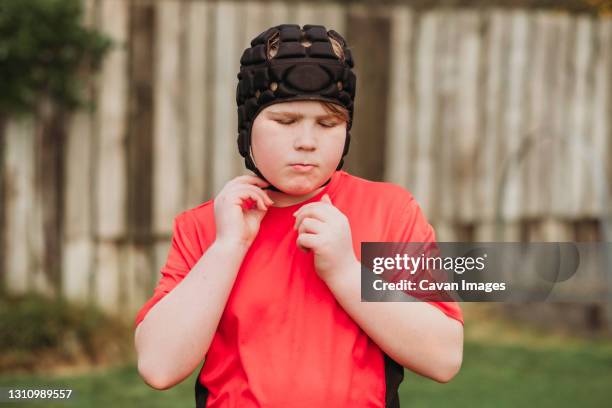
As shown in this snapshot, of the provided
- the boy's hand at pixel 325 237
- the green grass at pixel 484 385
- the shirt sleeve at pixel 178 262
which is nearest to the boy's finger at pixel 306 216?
the boy's hand at pixel 325 237

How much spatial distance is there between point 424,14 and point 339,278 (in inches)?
236

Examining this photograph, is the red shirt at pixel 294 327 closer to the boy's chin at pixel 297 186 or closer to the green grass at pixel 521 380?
the boy's chin at pixel 297 186

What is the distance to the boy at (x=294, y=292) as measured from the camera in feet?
5.81

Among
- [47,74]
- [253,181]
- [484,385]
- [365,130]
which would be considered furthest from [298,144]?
[365,130]

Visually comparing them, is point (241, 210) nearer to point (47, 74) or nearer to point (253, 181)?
point (253, 181)

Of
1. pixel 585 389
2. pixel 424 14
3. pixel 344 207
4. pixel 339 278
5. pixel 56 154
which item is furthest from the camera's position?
pixel 424 14

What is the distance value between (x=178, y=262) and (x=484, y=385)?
4.10 m

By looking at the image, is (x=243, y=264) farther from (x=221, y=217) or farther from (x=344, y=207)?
(x=344, y=207)

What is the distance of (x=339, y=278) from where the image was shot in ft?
5.80

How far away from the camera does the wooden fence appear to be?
263 inches

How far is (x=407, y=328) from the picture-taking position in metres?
1.78

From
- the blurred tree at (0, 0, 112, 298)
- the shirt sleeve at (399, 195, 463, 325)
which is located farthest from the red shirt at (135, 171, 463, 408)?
the blurred tree at (0, 0, 112, 298)

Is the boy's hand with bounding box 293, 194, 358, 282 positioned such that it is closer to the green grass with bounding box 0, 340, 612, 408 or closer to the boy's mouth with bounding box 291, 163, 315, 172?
the boy's mouth with bounding box 291, 163, 315, 172

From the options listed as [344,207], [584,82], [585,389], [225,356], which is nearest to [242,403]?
[225,356]
